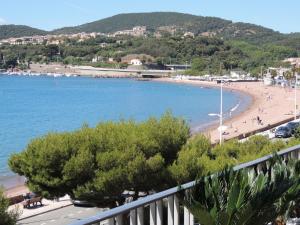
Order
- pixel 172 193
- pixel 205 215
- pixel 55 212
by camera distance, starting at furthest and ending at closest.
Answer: pixel 55 212
pixel 172 193
pixel 205 215

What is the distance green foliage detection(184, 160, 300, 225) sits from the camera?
10.2 feet

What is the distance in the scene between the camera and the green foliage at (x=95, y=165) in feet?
49.6

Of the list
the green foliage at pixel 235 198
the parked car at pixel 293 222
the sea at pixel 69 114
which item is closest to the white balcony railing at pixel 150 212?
the green foliage at pixel 235 198

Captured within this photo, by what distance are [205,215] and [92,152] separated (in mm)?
12841

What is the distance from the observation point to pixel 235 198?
3127 millimetres

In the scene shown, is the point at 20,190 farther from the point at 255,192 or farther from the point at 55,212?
the point at 255,192

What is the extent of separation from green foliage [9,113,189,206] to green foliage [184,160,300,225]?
1154cm

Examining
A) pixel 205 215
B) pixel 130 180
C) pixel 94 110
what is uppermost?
pixel 205 215

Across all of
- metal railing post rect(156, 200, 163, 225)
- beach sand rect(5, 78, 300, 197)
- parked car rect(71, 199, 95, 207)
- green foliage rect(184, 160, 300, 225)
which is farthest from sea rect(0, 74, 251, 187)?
green foliage rect(184, 160, 300, 225)

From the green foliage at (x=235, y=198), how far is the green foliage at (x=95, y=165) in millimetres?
11539

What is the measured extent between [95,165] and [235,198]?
12597 mm

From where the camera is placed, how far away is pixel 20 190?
29312mm

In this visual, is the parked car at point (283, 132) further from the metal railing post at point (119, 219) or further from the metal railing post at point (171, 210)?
the metal railing post at point (119, 219)

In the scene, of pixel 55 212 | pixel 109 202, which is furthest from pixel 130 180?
pixel 55 212
